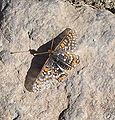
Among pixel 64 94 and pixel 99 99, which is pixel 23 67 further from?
pixel 99 99

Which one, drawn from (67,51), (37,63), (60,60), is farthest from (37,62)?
(67,51)

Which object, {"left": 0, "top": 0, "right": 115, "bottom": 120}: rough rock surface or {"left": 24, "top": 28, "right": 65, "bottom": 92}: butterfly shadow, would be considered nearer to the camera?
{"left": 0, "top": 0, "right": 115, "bottom": 120}: rough rock surface

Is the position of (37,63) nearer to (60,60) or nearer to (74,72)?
(60,60)

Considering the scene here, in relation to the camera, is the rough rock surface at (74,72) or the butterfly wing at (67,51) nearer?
the rough rock surface at (74,72)

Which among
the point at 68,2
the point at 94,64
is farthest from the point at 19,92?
the point at 68,2
